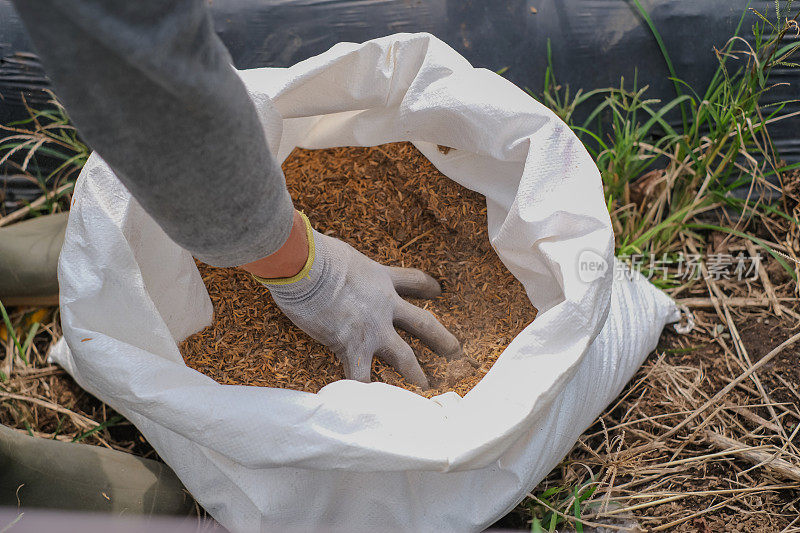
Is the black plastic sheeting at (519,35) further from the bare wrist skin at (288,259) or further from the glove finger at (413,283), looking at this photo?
the bare wrist skin at (288,259)

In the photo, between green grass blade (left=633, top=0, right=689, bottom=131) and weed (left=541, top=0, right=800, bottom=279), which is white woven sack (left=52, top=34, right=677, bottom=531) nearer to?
weed (left=541, top=0, right=800, bottom=279)

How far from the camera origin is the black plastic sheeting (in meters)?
1.21

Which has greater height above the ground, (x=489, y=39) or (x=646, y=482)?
(x=489, y=39)

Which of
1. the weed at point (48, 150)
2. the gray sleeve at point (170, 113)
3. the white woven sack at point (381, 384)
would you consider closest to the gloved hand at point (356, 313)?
the white woven sack at point (381, 384)

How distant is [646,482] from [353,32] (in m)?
1.02

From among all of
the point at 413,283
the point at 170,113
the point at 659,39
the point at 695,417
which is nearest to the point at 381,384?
the point at 413,283

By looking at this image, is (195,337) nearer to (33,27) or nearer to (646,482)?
(33,27)

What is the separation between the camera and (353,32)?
1269 millimetres

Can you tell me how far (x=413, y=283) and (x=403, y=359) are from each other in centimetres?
14

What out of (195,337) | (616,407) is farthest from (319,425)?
(616,407)

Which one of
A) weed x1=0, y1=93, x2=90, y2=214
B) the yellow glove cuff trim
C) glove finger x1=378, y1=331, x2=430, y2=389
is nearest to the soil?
glove finger x1=378, y1=331, x2=430, y2=389

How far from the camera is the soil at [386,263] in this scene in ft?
3.20

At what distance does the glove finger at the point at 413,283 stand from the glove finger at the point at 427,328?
45 mm

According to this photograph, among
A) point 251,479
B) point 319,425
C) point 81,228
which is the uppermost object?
point 81,228
